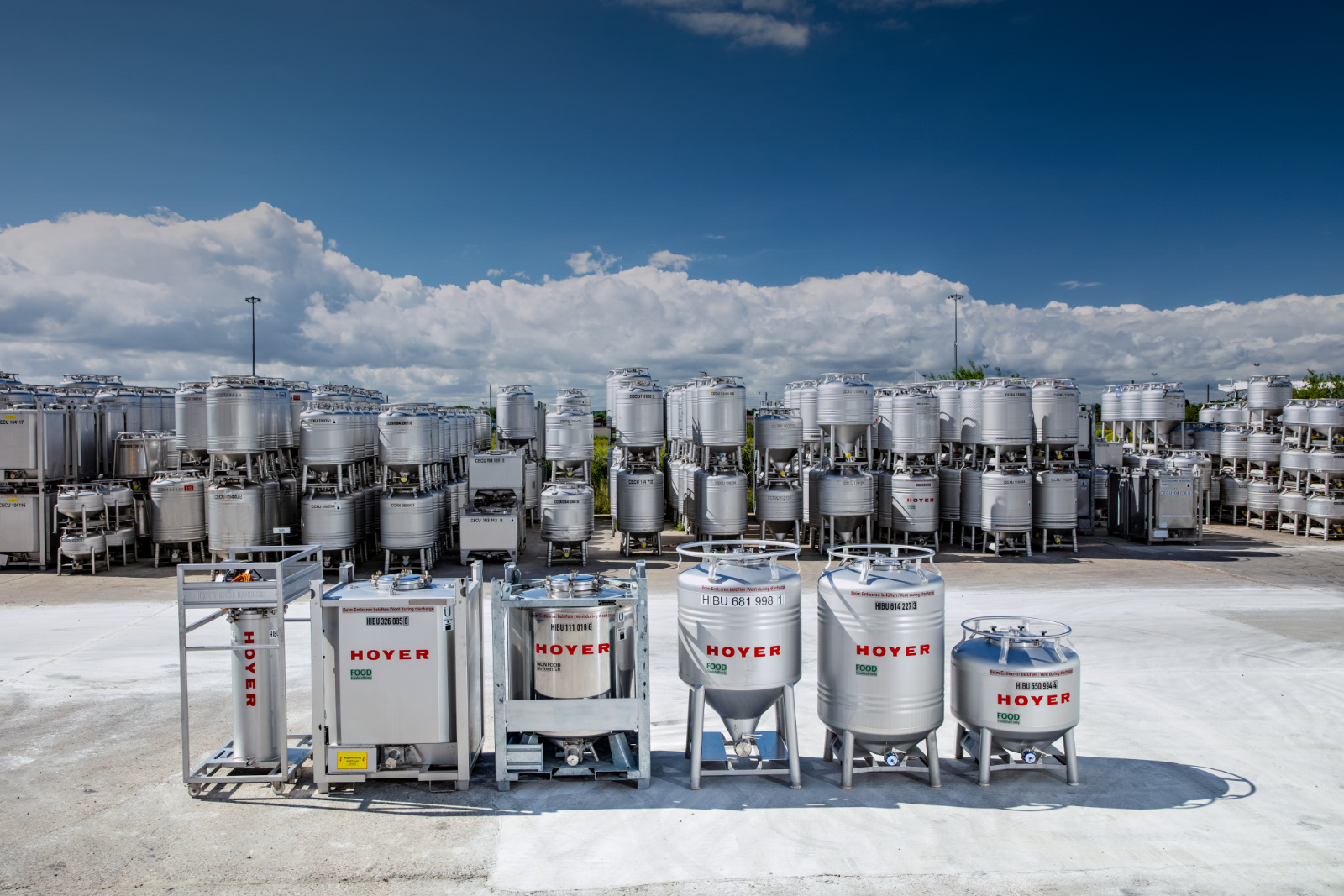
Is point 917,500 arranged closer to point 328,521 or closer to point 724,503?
point 724,503

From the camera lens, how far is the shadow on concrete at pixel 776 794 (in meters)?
7.39

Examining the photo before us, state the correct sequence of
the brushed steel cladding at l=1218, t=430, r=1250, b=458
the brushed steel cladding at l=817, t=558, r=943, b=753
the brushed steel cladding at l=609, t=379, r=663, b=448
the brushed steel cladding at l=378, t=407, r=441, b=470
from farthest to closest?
the brushed steel cladding at l=1218, t=430, r=1250, b=458
the brushed steel cladding at l=609, t=379, r=663, b=448
the brushed steel cladding at l=378, t=407, r=441, b=470
the brushed steel cladding at l=817, t=558, r=943, b=753

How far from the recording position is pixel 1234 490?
2756 centimetres

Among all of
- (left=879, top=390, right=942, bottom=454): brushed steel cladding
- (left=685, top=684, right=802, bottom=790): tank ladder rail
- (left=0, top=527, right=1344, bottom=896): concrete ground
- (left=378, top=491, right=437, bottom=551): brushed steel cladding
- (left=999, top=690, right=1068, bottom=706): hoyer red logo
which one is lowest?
(left=0, top=527, right=1344, bottom=896): concrete ground

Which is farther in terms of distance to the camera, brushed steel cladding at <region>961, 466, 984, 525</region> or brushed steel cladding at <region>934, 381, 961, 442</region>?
brushed steel cladding at <region>934, 381, 961, 442</region>

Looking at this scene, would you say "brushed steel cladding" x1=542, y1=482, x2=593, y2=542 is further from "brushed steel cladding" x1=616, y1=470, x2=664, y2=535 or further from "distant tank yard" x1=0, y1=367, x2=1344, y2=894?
"distant tank yard" x1=0, y1=367, x2=1344, y2=894

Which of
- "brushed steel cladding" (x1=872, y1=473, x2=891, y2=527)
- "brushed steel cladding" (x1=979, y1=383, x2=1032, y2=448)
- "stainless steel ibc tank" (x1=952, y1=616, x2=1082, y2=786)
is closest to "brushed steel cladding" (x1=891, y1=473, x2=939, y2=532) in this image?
"brushed steel cladding" (x1=872, y1=473, x2=891, y2=527)

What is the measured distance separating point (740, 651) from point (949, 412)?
17402mm

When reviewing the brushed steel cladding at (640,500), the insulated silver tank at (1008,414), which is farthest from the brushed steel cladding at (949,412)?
→ the brushed steel cladding at (640,500)

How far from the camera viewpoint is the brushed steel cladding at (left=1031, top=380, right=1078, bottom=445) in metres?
21.9

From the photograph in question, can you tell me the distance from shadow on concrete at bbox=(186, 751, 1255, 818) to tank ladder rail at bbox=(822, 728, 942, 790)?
91mm

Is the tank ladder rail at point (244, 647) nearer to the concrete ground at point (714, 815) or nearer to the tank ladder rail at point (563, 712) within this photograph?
the concrete ground at point (714, 815)

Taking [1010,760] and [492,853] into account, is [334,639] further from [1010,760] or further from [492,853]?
[1010,760]

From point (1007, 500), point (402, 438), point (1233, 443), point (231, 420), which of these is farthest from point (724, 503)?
point (1233, 443)
